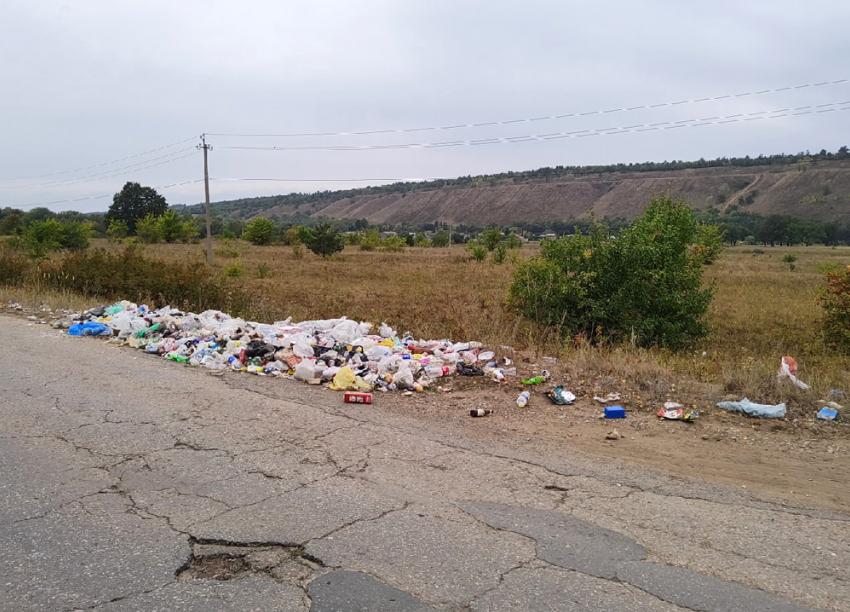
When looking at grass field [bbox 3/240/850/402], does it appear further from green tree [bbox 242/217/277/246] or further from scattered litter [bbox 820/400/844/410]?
green tree [bbox 242/217/277/246]

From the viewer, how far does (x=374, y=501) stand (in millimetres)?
3992

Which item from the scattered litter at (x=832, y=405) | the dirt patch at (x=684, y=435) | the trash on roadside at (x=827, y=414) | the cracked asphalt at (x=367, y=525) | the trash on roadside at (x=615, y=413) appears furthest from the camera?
the trash on roadside at (x=615, y=413)

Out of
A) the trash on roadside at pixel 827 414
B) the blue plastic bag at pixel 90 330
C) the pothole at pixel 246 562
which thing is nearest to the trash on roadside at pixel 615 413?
the trash on roadside at pixel 827 414

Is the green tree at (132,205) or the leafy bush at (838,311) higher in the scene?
the green tree at (132,205)

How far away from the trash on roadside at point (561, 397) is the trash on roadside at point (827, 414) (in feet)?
7.54

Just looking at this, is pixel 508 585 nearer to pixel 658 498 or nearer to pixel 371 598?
pixel 371 598

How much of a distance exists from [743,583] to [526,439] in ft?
7.91

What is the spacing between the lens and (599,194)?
10656 cm

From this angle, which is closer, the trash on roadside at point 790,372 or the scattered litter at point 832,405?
the scattered litter at point 832,405

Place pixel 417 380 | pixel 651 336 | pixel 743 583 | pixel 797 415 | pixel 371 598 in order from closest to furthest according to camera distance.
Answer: pixel 371 598
pixel 743 583
pixel 797 415
pixel 417 380
pixel 651 336

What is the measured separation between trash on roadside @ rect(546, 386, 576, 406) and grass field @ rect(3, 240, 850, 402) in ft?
2.69

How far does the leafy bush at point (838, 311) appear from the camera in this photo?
10.5 m

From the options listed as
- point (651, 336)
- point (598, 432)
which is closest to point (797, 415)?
point (598, 432)

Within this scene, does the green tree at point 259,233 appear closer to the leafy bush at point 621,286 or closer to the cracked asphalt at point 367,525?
the leafy bush at point 621,286
